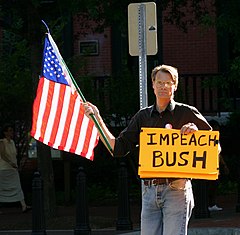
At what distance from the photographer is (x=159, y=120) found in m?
6.79

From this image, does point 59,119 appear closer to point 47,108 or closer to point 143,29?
point 47,108

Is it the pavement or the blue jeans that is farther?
the pavement

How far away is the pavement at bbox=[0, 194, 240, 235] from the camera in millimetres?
11949

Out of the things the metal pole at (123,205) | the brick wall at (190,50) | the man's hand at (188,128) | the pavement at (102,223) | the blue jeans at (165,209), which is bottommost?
the pavement at (102,223)

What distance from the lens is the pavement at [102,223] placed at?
11.9 meters

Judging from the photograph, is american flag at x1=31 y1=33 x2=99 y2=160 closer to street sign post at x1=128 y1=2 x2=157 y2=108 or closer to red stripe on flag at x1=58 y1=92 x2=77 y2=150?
red stripe on flag at x1=58 y1=92 x2=77 y2=150

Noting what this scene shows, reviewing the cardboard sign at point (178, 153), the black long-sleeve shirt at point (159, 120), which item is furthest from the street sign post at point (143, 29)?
the cardboard sign at point (178, 153)

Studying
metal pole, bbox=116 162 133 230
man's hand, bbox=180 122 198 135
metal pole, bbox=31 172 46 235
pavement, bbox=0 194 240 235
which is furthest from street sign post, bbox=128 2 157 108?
metal pole, bbox=116 162 133 230

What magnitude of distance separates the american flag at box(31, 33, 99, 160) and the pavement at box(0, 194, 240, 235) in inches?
111

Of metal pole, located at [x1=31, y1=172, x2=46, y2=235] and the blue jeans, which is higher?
the blue jeans

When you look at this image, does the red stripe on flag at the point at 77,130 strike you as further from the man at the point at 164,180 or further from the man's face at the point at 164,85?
the man's face at the point at 164,85

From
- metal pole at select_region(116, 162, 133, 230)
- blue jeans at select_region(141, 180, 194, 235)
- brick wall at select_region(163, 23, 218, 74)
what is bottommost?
metal pole at select_region(116, 162, 133, 230)

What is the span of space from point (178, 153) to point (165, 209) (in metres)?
0.56

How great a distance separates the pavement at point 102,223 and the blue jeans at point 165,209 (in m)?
5.03
